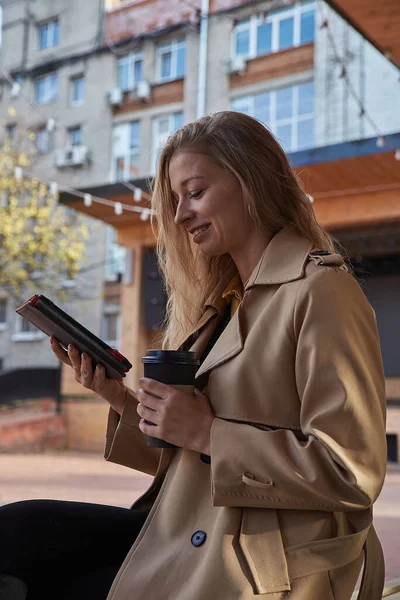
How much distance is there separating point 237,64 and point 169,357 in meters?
11.7

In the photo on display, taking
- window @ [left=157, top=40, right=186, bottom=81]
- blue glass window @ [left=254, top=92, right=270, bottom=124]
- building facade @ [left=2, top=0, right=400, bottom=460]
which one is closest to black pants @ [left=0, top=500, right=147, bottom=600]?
building facade @ [left=2, top=0, right=400, bottom=460]

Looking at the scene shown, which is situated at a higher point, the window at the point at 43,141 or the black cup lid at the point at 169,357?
the window at the point at 43,141

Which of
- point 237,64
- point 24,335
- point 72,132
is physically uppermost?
point 237,64

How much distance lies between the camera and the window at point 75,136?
15984 mm

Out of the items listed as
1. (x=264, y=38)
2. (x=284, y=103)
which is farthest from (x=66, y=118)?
(x=284, y=103)

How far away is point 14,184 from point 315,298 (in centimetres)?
1395

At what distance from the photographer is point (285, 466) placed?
0.96m

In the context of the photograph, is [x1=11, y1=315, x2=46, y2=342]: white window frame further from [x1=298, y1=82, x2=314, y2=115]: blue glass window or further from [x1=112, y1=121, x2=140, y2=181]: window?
[x1=298, y1=82, x2=314, y2=115]: blue glass window

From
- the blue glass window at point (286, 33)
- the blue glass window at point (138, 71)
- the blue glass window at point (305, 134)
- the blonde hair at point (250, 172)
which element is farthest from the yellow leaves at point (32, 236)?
the blonde hair at point (250, 172)

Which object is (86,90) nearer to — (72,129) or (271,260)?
(72,129)

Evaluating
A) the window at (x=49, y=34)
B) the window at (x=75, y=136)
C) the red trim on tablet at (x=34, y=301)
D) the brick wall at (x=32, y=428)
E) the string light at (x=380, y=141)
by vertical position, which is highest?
the window at (x=49, y=34)

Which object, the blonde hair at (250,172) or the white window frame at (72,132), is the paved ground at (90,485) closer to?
the blonde hair at (250,172)

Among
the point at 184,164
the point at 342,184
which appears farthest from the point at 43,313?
the point at 342,184

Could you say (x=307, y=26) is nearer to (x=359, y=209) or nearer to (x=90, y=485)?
(x=359, y=209)
